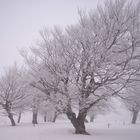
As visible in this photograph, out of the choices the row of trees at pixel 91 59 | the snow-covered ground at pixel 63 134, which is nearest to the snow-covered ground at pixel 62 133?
the snow-covered ground at pixel 63 134

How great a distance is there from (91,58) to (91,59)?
0.28 feet

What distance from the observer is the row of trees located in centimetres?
1295

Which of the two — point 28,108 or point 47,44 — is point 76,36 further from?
point 28,108

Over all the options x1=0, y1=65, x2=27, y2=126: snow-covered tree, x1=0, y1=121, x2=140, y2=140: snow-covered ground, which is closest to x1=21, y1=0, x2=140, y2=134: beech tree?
x1=0, y1=121, x2=140, y2=140: snow-covered ground

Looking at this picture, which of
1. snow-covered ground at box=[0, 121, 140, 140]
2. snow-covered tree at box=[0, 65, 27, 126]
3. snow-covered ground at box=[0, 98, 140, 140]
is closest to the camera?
snow-covered ground at box=[0, 121, 140, 140]

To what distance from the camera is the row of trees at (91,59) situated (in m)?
12.9

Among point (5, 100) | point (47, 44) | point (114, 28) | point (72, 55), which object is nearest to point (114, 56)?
point (114, 28)

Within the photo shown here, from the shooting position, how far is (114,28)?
42.5 ft

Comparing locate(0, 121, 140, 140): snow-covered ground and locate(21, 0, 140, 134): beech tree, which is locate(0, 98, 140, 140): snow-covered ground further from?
locate(21, 0, 140, 134): beech tree

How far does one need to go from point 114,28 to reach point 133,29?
134cm

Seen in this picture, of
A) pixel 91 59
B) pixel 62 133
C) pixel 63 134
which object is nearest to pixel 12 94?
pixel 62 133

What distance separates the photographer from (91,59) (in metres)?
13.5

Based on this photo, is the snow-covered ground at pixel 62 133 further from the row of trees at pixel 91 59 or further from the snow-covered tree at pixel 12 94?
the snow-covered tree at pixel 12 94

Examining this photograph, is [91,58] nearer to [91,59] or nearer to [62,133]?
[91,59]
